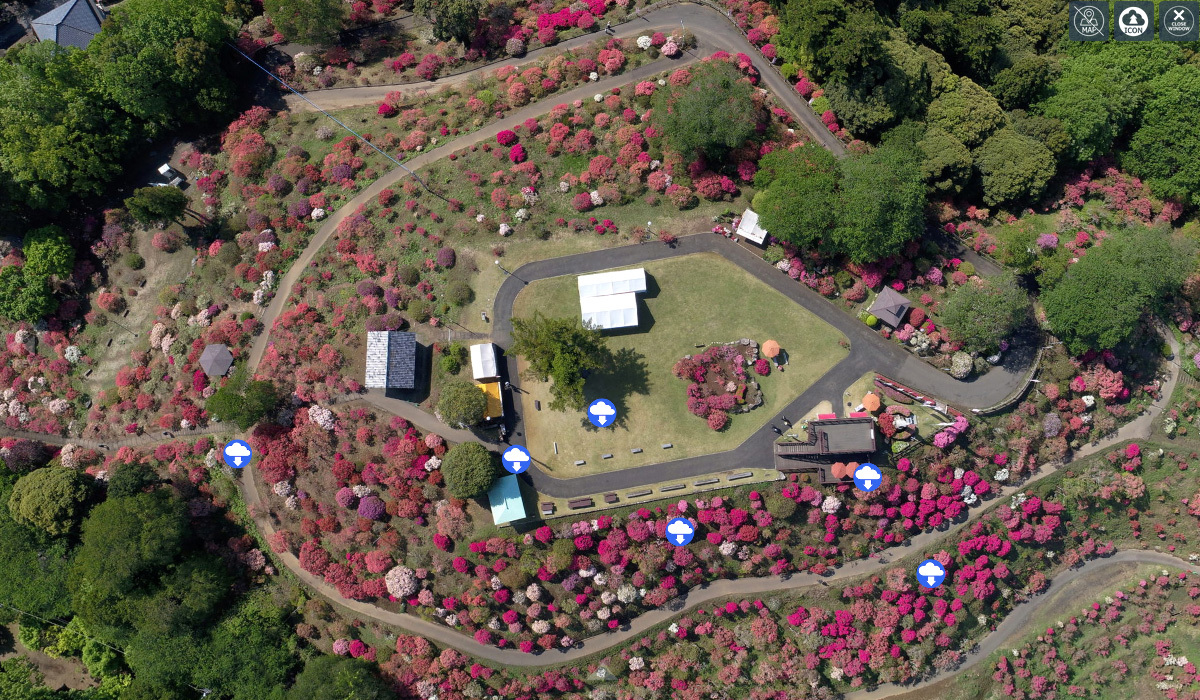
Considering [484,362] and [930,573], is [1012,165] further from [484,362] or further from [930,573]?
[484,362]

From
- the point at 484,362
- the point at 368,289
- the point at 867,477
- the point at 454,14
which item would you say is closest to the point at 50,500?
the point at 368,289

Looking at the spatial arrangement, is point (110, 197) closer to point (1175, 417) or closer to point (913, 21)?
point (913, 21)

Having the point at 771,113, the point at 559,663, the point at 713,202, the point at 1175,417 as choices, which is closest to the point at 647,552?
the point at 559,663

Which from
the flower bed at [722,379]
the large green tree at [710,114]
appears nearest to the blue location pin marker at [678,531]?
the flower bed at [722,379]

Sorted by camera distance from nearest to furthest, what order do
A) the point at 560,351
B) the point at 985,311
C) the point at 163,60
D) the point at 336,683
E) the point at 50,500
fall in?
the point at 560,351 → the point at 985,311 → the point at 336,683 → the point at 50,500 → the point at 163,60

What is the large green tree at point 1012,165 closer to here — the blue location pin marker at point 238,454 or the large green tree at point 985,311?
the large green tree at point 985,311

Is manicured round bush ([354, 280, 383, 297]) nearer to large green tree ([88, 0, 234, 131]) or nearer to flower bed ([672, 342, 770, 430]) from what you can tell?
large green tree ([88, 0, 234, 131])

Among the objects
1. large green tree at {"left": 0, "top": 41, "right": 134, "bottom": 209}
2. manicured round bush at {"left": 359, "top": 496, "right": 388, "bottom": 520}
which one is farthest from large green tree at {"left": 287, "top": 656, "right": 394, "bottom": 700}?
large green tree at {"left": 0, "top": 41, "right": 134, "bottom": 209}
